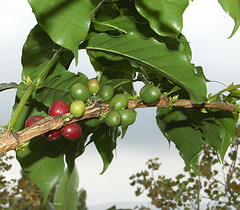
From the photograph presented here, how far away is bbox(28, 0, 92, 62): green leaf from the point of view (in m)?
0.52

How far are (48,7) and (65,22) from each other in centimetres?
3

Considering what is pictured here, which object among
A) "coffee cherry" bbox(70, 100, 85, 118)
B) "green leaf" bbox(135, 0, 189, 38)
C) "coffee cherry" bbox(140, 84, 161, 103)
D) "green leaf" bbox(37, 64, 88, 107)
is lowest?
"coffee cherry" bbox(70, 100, 85, 118)

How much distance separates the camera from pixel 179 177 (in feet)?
8.87

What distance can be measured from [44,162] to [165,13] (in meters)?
0.41

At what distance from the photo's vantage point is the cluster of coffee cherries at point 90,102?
520 mm

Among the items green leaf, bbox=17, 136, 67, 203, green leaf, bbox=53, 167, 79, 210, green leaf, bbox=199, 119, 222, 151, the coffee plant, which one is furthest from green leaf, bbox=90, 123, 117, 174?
green leaf, bbox=53, 167, 79, 210

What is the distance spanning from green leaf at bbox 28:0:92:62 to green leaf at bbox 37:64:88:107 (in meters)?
0.15

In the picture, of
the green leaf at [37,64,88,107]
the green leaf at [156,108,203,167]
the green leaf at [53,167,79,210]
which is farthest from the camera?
the green leaf at [53,167,79,210]

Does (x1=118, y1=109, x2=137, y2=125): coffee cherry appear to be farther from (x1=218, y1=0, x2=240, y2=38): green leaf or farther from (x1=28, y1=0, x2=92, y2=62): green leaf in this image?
(x1=218, y1=0, x2=240, y2=38): green leaf

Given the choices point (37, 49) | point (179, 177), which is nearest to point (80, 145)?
point (37, 49)

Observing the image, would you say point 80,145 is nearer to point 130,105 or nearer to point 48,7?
point 130,105

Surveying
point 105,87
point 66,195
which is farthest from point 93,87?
point 66,195

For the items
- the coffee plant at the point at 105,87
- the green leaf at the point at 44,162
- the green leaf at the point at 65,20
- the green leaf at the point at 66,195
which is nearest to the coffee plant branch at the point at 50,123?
the coffee plant at the point at 105,87

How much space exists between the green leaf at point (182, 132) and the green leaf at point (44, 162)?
24cm
